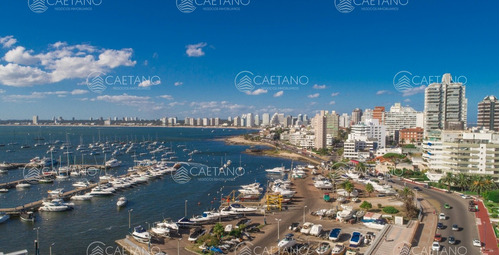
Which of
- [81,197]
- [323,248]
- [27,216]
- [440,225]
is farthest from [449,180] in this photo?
[27,216]

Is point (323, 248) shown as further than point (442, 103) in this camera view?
No

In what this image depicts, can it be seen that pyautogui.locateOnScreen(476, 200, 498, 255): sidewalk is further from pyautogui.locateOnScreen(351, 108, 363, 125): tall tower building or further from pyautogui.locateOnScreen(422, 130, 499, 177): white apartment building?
pyautogui.locateOnScreen(351, 108, 363, 125): tall tower building

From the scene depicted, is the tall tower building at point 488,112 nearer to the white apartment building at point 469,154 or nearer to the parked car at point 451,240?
the white apartment building at point 469,154

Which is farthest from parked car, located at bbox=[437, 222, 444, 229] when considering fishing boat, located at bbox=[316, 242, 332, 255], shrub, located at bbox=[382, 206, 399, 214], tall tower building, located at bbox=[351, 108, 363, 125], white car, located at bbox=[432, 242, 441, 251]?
tall tower building, located at bbox=[351, 108, 363, 125]

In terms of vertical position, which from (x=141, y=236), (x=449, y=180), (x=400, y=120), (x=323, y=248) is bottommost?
(x=141, y=236)

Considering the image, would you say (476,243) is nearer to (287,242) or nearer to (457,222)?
(457,222)

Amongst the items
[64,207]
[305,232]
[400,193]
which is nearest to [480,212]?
[400,193]
